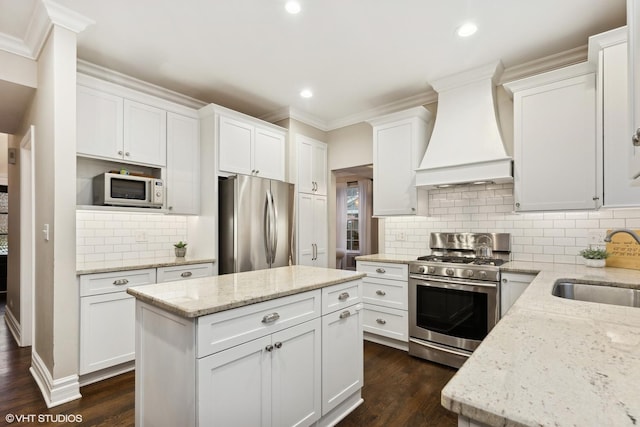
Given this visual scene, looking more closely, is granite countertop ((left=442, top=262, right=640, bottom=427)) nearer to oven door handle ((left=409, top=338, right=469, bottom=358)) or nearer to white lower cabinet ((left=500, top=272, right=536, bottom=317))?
white lower cabinet ((left=500, top=272, right=536, bottom=317))

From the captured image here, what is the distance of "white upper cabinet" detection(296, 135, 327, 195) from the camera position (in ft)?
14.2

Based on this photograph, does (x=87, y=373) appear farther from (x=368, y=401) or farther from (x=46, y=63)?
(x=46, y=63)

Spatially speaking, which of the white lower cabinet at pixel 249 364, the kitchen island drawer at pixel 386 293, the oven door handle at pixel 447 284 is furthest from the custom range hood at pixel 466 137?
the white lower cabinet at pixel 249 364

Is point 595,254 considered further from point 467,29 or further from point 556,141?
point 467,29

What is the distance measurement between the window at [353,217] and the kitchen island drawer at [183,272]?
4.46m

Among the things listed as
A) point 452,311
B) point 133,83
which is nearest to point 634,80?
point 452,311

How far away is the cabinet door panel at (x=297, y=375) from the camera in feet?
5.57

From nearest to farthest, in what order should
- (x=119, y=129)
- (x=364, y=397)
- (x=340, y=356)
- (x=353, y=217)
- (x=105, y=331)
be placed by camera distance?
1. (x=340, y=356)
2. (x=364, y=397)
3. (x=105, y=331)
4. (x=119, y=129)
5. (x=353, y=217)

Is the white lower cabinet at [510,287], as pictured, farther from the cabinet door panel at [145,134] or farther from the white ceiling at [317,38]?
the cabinet door panel at [145,134]

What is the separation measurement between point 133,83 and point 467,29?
3173 mm

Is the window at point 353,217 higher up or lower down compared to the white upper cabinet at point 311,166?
lower down

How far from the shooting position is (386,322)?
3389 mm

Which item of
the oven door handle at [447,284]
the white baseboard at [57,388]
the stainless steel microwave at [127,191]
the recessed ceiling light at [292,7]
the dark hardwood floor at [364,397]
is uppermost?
the recessed ceiling light at [292,7]

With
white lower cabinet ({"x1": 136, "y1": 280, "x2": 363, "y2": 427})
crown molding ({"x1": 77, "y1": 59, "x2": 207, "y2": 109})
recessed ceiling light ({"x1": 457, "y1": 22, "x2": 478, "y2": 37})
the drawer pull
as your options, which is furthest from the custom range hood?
crown molding ({"x1": 77, "y1": 59, "x2": 207, "y2": 109})
